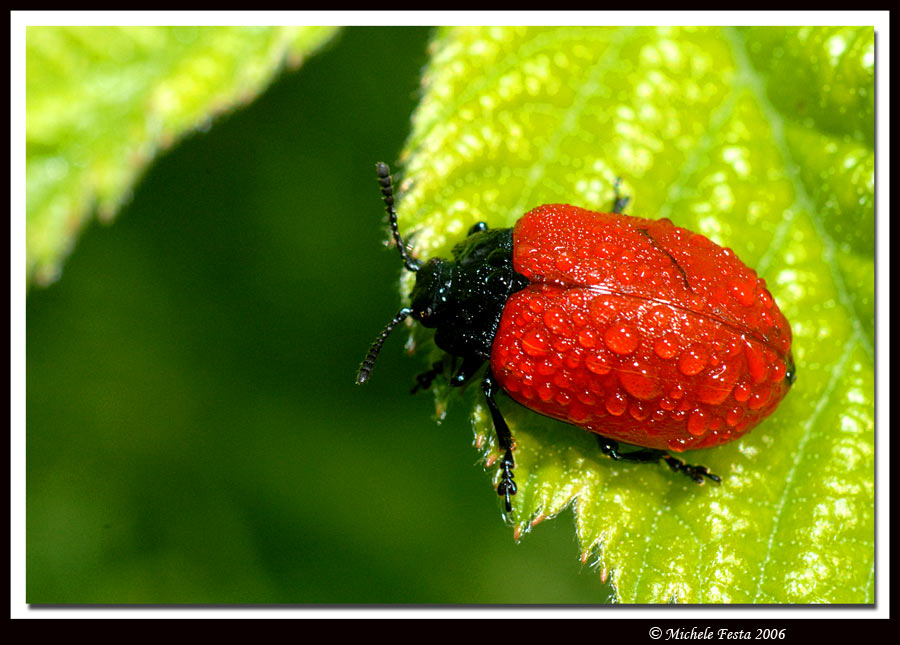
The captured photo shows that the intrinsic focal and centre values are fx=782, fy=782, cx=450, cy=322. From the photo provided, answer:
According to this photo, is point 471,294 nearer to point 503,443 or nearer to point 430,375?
point 430,375

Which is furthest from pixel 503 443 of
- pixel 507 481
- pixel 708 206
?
pixel 708 206

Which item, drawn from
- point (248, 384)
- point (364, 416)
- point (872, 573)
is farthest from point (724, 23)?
point (248, 384)

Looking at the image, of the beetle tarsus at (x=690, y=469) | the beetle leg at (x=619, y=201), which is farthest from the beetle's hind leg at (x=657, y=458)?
the beetle leg at (x=619, y=201)

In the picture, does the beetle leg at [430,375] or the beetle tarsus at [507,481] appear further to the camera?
the beetle leg at [430,375]

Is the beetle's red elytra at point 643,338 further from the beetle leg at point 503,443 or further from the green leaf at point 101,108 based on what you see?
the green leaf at point 101,108

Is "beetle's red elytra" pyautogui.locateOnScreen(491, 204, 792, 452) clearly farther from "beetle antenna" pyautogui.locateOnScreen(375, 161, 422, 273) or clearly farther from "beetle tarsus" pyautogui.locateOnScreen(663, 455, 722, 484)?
"beetle antenna" pyautogui.locateOnScreen(375, 161, 422, 273)

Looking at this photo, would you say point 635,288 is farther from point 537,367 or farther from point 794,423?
point 794,423

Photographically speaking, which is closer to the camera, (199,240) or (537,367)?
(537,367)
